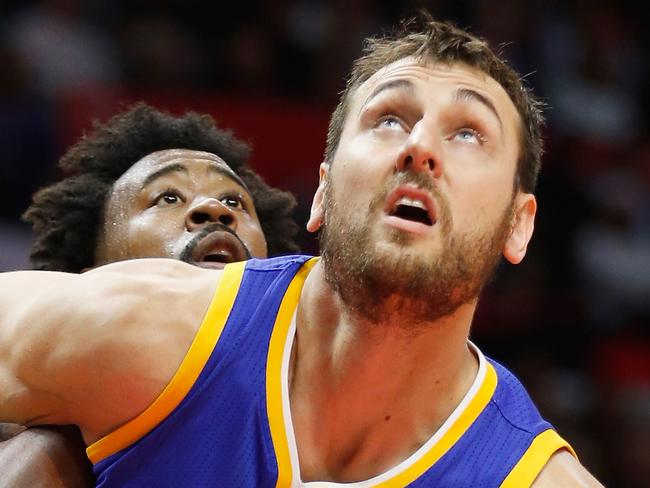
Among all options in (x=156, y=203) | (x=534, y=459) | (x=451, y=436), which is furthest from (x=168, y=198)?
(x=534, y=459)

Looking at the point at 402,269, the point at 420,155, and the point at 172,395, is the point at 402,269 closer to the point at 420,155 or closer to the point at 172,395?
the point at 420,155

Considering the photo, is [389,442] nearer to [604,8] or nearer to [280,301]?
[280,301]

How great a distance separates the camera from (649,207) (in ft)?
22.1

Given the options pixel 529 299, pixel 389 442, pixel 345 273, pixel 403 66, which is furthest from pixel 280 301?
pixel 529 299

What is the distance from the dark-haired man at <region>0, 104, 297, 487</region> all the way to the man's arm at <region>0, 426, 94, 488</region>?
14 mm

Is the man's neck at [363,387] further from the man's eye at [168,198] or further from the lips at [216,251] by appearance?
the man's eye at [168,198]

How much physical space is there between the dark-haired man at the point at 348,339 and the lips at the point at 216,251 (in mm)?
406

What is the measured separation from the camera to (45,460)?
2.71 metres

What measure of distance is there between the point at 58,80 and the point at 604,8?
11.5ft

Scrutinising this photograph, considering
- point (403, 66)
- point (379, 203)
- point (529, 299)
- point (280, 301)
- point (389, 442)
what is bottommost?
point (529, 299)

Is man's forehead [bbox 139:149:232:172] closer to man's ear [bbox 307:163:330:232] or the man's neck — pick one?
man's ear [bbox 307:163:330:232]

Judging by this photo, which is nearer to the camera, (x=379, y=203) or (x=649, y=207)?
(x=379, y=203)

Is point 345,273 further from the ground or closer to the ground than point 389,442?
further from the ground

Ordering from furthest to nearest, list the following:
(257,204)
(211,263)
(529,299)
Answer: (529,299) < (257,204) < (211,263)
